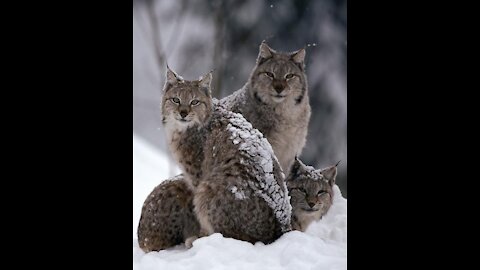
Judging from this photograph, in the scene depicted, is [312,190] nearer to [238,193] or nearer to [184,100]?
[238,193]

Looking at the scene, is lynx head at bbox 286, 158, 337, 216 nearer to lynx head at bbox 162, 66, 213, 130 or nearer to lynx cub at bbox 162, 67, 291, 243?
lynx cub at bbox 162, 67, 291, 243

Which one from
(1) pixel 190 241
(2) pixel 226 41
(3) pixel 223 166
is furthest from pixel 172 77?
(1) pixel 190 241

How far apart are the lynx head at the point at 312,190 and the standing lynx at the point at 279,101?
182 mm

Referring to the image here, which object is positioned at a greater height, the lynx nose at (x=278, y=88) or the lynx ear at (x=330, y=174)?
the lynx nose at (x=278, y=88)

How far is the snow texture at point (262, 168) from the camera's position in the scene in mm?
5324

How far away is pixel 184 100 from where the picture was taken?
538cm

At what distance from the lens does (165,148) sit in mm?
5707

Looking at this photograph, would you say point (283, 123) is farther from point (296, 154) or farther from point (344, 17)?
point (344, 17)

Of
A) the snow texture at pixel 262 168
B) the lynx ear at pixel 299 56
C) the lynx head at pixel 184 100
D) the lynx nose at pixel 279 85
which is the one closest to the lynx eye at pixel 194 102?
the lynx head at pixel 184 100

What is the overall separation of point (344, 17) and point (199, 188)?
65.5 inches

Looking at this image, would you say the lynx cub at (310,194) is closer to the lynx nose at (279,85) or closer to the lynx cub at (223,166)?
the lynx cub at (223,166)

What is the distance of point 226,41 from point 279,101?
0.97 meters

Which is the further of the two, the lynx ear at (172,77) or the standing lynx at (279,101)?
the standing lynx at (279,101)

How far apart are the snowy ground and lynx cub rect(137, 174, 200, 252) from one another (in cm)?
8
